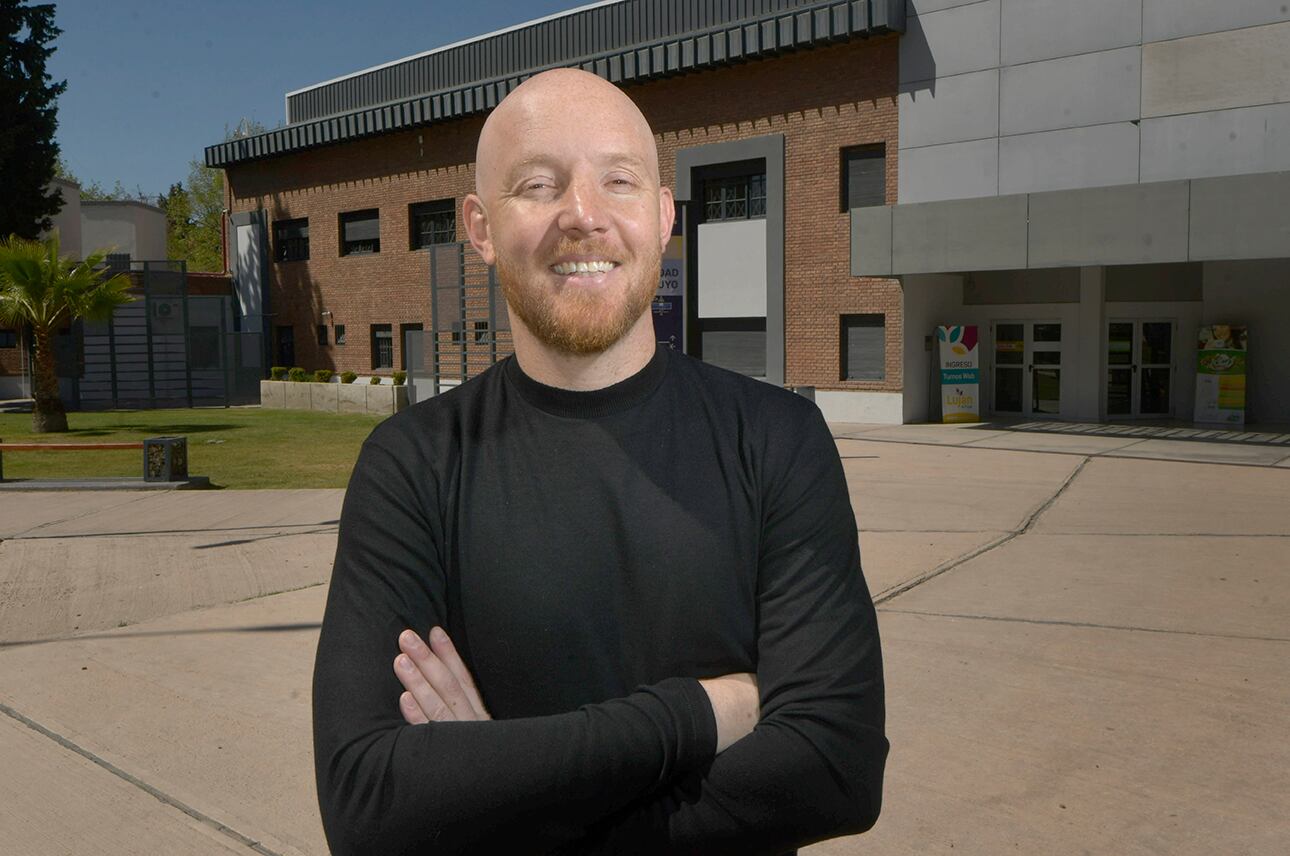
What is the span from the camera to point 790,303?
26250mm

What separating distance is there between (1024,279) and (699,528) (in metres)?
24.4

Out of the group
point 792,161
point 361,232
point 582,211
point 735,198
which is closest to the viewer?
point 582,211

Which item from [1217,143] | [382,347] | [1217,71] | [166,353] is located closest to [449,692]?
[1217,143]

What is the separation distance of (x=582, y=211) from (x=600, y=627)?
695mm

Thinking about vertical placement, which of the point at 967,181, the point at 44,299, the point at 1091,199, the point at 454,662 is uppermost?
the point at 967,181

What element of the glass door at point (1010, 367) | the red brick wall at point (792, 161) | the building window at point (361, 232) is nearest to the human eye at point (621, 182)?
the red brick wall at point (792, 161)

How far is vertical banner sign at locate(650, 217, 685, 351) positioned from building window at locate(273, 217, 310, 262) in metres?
26.9

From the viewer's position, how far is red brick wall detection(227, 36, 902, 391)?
80.9ft

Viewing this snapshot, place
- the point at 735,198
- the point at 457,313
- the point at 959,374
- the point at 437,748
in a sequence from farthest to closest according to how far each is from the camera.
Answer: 1. the point at 735,198
2. the point at 959,374
3. the point at 457,313
4. the point at 437,748

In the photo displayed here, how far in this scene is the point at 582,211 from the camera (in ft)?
6.17

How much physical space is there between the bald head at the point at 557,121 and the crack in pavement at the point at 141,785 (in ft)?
10.1

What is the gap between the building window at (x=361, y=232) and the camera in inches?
1437

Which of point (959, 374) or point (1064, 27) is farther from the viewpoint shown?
point (959, 374)

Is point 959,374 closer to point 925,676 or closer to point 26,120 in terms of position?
point 925,676
